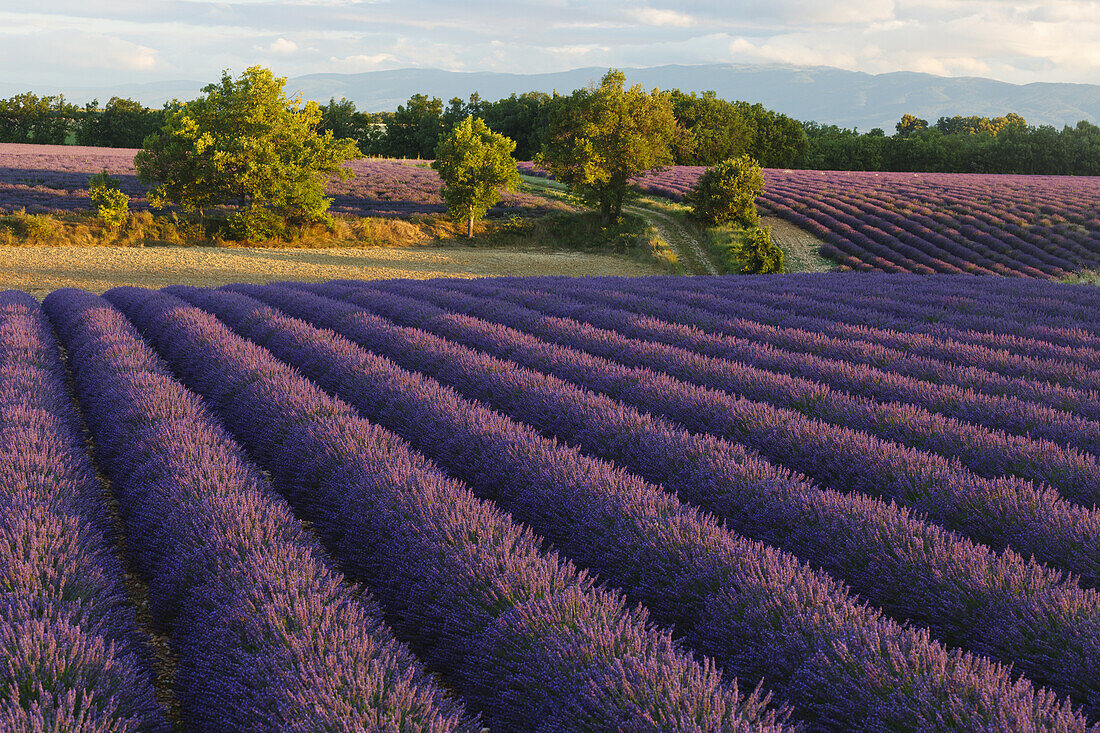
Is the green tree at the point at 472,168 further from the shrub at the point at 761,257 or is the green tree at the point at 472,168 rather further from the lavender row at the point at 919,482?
the lavender row at the point at 919,482

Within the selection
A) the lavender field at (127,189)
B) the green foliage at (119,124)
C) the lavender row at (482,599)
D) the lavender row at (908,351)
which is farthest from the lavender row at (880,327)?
the green foliage at (119,124)

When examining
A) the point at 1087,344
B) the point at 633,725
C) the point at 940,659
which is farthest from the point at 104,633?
the point at 1087,344

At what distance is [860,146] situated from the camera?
59062 millimetres

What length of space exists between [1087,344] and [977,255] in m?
16.9

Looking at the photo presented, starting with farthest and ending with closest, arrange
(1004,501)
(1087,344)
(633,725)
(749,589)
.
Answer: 1. (1087,344)
2. (1004,501)
3. (749,589)
4. (633,725)

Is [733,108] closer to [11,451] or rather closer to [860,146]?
[860,146]

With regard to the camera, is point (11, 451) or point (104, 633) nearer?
point (104, 633)

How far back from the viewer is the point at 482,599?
269 cm

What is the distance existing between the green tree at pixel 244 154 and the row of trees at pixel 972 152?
48.0 meters

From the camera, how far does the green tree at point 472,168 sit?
26.8 metres

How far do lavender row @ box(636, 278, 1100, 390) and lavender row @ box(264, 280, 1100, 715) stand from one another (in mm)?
2850

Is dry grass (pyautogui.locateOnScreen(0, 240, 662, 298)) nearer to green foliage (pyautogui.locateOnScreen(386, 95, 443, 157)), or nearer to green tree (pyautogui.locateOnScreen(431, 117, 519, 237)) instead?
green tree (pyautogui.locateOnScreen(431, 117, 519, 237))

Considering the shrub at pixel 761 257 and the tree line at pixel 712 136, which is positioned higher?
the tree line at pixel 712 136

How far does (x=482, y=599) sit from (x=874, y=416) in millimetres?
3465
